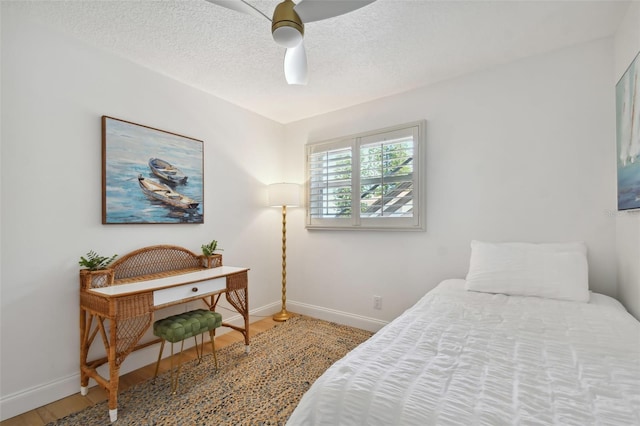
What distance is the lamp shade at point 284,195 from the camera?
3381mm

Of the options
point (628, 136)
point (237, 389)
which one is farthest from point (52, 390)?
point (628, 136)

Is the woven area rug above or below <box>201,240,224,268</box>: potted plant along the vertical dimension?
below

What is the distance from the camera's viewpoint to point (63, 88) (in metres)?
2.03

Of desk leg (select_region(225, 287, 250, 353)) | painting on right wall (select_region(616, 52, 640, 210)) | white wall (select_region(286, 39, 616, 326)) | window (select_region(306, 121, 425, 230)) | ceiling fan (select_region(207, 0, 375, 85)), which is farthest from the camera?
window (select_region(306, 121, 425, 230))

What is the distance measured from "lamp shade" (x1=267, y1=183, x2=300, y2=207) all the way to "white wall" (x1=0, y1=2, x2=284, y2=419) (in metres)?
1.16

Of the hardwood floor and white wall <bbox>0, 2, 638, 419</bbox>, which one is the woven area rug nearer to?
the hardwood floor

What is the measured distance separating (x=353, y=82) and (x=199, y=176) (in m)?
1.73

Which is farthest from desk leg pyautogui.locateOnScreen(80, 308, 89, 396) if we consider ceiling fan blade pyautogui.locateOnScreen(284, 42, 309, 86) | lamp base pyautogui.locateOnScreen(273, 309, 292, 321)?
ceiling fan blade pyautogui.locateOnScreen(284, 42, 309, 86)

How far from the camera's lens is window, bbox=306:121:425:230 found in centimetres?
285

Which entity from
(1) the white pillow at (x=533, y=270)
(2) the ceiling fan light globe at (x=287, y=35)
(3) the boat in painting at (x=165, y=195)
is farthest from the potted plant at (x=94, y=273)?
(1) the white pillow at (x=533, y=270)

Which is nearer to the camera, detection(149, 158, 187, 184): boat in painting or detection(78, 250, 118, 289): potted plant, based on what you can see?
detection(78, 250, 118, 289): potted plant

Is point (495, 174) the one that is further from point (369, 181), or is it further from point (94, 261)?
point (94, 261)

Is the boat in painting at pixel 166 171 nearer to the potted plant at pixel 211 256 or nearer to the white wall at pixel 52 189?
the white wall at pixel 52 189

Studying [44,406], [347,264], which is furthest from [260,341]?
[44,406]
